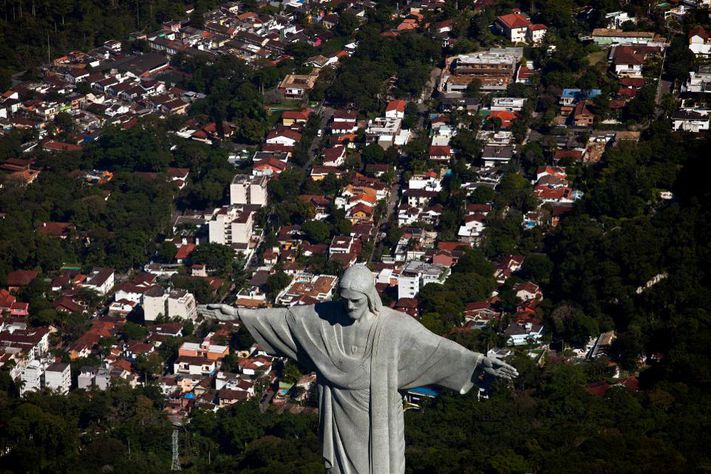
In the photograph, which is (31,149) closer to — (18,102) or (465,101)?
(18,102)

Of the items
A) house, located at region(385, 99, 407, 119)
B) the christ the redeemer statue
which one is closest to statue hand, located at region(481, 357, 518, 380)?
the christ the redeemer statue

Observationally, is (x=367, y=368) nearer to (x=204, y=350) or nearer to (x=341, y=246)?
(x=204, y=350)

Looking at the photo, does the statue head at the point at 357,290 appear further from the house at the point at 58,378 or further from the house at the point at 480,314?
the house at the point at 480,314

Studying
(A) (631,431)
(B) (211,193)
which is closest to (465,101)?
(B) (211,193)

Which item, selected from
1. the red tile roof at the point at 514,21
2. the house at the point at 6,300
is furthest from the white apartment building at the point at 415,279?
the red tile roof at the point at 514,21

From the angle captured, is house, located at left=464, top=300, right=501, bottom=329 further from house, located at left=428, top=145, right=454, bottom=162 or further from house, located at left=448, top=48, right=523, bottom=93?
house, located at left=448, top=48, right=523, bottom=93
